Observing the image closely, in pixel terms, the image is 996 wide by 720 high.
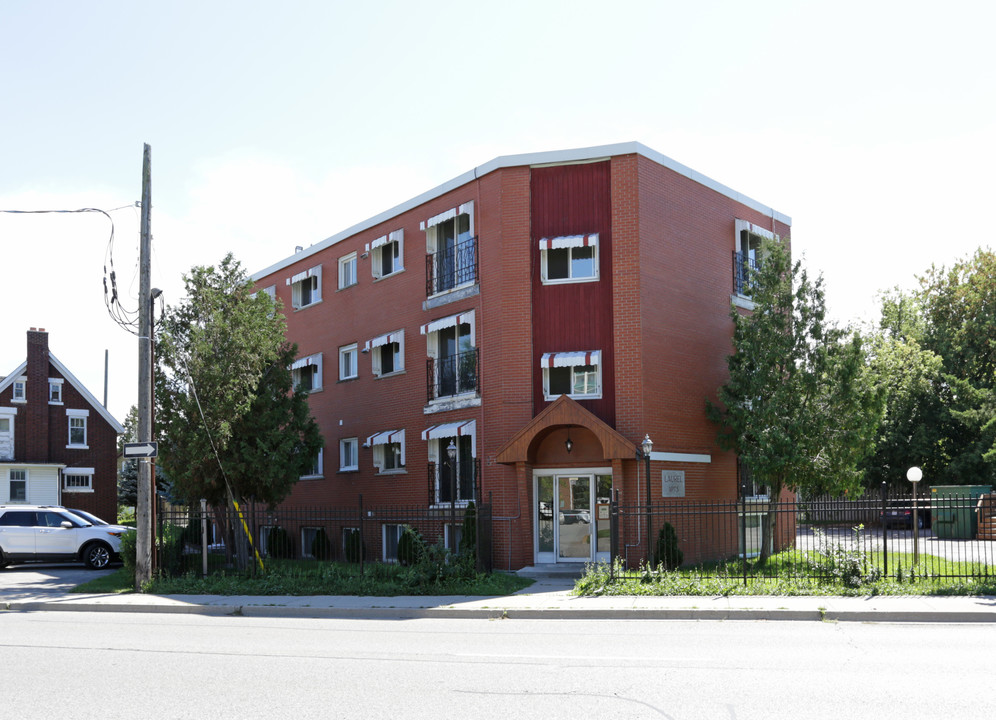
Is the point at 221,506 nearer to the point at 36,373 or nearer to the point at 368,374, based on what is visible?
the point at 368,374

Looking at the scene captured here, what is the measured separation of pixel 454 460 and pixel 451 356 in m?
2.96

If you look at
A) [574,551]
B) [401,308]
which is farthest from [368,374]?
[574,551]

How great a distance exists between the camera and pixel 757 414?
22906 mm

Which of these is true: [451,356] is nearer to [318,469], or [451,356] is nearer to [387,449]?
[387,449]

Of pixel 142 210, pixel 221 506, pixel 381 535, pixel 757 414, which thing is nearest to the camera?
pixel 142 210

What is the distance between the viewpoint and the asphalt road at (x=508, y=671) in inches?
305

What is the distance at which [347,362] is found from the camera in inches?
1244

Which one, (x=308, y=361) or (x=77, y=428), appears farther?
(x=77, y=428)

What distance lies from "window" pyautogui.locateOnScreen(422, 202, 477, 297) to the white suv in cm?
1125

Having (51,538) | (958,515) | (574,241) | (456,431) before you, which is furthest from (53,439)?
(958,515)

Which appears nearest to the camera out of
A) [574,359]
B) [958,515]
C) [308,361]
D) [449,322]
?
[574,359]

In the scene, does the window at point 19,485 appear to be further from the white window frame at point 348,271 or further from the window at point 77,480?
the white window frame at point 348,271

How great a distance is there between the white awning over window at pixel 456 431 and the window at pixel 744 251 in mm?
8228

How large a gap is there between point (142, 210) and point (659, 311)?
1215 cm
